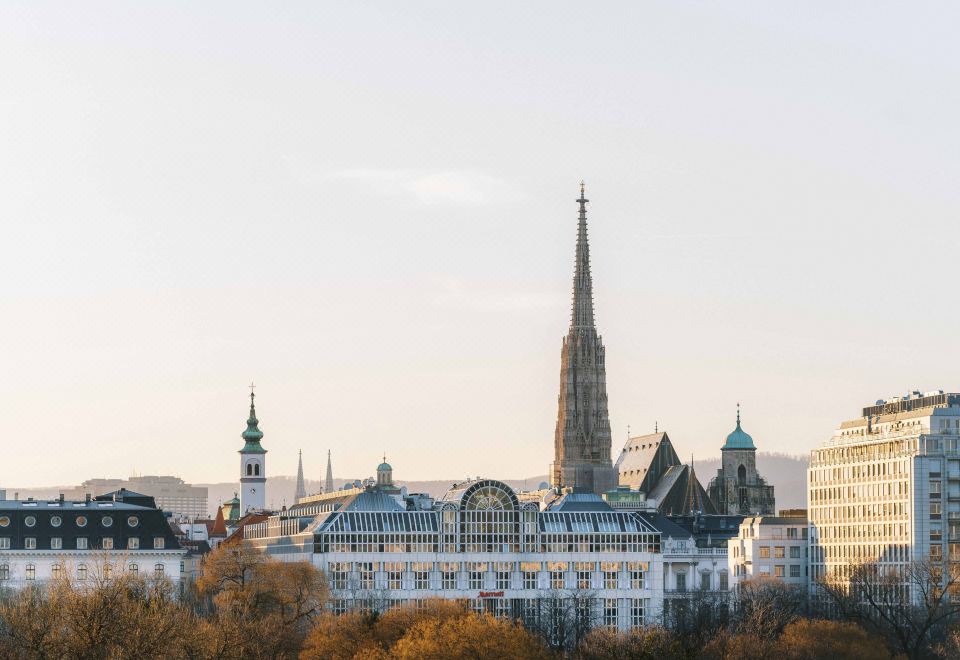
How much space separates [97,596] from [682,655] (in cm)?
5545

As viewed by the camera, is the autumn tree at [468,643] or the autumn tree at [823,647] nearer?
the autumn tree at [468,643]

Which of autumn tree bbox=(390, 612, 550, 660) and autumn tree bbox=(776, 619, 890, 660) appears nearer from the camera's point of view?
autumn tree bbox=(390, 612, 550, 660)

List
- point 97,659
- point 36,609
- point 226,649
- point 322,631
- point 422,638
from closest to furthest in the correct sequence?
1. point 97,659
2. point 36,609
3. point 226,649
4. point 422,638
5. point 322,631

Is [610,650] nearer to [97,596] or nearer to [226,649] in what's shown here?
[226,649]

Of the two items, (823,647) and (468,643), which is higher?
(468,643)

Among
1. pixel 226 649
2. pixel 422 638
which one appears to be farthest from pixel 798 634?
pixel 226 649

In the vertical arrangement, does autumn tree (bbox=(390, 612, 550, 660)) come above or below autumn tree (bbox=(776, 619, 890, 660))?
above

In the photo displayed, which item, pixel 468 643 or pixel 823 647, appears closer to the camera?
pixel 468 643

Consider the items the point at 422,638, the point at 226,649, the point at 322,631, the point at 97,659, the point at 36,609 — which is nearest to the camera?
the point at 97,659

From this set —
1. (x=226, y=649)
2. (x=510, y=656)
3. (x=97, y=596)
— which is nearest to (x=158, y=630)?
(x=97, y=596)

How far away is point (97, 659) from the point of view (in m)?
147

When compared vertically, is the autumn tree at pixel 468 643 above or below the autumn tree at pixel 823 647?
above

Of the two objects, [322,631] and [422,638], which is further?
[322,631]

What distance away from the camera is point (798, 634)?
199375 mm
